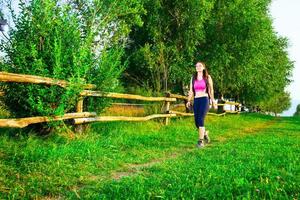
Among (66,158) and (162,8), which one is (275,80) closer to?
(162,8)

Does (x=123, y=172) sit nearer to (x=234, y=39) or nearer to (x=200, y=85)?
(x=200, y=85)

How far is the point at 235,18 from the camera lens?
22484mm

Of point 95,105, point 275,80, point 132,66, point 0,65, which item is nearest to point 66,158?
point 0,65

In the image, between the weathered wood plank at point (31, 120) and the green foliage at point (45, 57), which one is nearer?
the weathered wood plank at point (31, 120)

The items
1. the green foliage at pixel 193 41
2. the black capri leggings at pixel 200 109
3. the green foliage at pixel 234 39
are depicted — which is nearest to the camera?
the black capri leggings at pixel 200 109

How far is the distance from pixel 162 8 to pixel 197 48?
344 cm

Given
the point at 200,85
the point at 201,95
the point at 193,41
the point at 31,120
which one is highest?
the point at 193,41

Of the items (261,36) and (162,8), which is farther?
(261,36)

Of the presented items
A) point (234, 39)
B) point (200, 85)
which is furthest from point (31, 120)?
point (234, 39)

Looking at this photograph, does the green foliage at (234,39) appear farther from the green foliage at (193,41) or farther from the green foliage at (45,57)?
the green foliage at (45,57)

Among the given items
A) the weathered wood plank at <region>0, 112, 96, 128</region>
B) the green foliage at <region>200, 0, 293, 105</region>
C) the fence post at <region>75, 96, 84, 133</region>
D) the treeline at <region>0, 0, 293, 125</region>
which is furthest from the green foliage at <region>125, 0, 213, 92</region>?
the weathered wood plank at <region>0, 112, 96, 128</region>

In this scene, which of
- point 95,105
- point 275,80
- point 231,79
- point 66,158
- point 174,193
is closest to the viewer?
point 174,193

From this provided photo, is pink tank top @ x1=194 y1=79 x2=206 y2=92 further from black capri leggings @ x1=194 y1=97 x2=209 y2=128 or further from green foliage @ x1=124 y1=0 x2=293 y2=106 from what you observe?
green foliage @ x1=124 y1=0 x2=293 y2=106

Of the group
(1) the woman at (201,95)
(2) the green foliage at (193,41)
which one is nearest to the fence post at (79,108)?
(1) the woman at (201,95)
